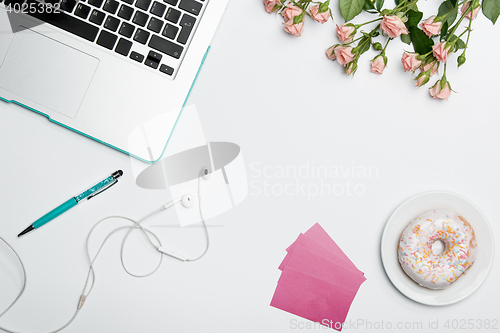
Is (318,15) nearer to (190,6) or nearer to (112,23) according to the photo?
(190,6)

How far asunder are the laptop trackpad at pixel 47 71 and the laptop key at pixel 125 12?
3.9 inches

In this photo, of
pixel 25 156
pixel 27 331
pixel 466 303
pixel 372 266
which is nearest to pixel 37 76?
pixel 25 156

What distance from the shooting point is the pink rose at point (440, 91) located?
30.1 inches

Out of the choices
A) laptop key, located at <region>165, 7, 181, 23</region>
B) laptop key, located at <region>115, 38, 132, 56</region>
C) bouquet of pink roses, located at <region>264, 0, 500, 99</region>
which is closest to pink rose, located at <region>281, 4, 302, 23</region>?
bouquet of pink roses, located at <region>264, 0, 500, 99</region>

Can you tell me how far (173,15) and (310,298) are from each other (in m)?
0.65

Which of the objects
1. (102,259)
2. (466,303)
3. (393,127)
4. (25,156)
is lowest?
(102,259)

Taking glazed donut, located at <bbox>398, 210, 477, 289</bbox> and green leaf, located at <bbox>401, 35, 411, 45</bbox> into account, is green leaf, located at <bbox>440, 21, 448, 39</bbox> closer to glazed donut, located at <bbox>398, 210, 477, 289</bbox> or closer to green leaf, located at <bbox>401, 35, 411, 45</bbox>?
green leaf, located at <bbox>401, 35, 411, 45</bbox>

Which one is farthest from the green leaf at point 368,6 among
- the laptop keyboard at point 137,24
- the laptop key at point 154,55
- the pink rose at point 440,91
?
the laptop key at point 154,55

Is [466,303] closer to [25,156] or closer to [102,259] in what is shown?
[102,259]

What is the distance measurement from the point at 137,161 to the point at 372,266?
22.4 inches

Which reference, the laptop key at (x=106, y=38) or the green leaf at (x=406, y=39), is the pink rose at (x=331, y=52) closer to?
the green leaf at (x=406, y=39)

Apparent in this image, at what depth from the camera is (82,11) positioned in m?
0.69

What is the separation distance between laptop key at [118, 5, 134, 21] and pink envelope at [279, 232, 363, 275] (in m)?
0.57

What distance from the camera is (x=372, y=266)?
32.1 inches
